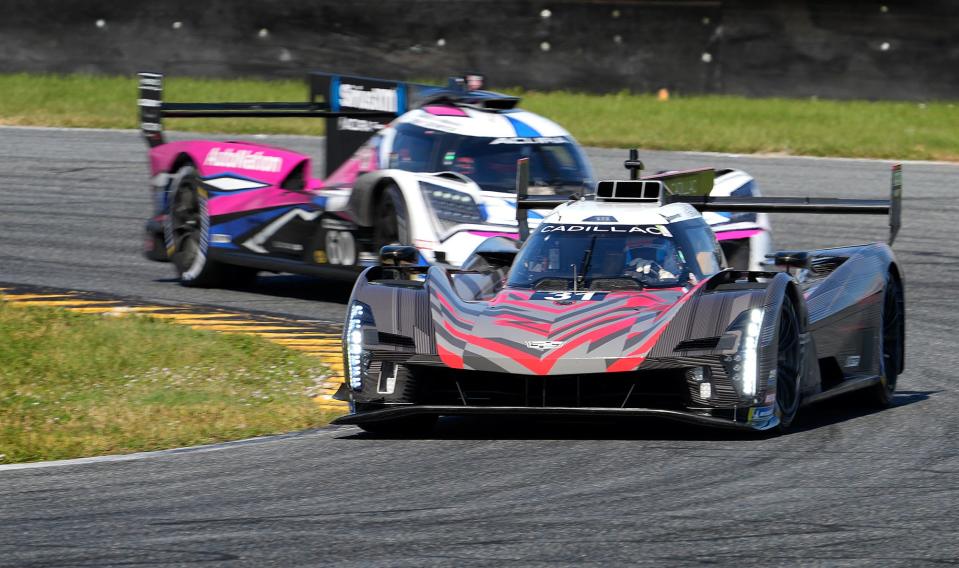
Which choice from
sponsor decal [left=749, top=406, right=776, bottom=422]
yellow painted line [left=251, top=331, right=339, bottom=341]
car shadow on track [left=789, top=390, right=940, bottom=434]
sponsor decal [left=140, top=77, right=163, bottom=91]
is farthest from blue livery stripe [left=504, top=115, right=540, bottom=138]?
sponsor decal [left=749, top=406, right=776, bottom=422]

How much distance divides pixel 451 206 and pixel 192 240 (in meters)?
3.27

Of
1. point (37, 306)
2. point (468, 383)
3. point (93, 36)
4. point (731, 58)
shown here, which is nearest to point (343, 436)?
point (468, 383)

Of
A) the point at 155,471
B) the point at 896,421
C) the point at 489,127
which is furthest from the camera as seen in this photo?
the point at 489,127

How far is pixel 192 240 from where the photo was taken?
50.6ft

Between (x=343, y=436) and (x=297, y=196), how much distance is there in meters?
5.95

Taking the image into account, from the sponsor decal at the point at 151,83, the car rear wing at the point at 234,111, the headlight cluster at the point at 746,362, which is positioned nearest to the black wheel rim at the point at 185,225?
the car rear wing at the point at 234,111

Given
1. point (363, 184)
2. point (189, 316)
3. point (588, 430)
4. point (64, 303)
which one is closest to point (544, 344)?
point (588, 430)

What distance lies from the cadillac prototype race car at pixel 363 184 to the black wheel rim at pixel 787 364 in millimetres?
4363

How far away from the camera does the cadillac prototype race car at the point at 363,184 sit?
13289 millimetres

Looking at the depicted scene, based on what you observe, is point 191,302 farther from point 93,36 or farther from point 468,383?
point 93,36

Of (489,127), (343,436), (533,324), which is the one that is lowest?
(343,436)

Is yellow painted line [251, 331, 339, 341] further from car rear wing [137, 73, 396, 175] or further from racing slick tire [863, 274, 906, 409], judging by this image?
racing slick tire [863, 274, 906, 409]

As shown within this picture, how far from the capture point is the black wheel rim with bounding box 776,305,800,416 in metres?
8.53

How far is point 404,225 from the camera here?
1318 centimetres
